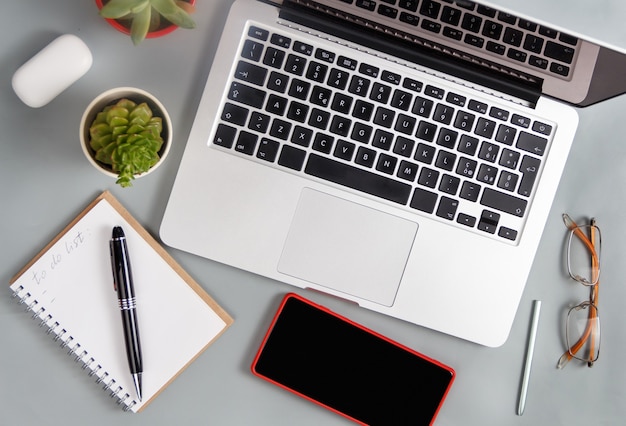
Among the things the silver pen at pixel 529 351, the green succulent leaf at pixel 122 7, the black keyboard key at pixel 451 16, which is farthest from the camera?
the silver pen at pixel 529 351

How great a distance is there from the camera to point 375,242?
792 millimetres

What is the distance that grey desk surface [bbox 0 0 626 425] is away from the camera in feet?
2.60

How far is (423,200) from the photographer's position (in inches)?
30.5

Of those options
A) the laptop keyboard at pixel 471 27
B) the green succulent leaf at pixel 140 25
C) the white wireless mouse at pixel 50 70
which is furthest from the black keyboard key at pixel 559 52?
the white wireless mouse at pixel 50 70

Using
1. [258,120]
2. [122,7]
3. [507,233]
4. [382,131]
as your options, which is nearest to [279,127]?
[258,120]

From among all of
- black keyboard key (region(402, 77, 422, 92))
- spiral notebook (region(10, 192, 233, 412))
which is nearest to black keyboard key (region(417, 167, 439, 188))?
black keyboard key (region(402, 77, 422, 92))

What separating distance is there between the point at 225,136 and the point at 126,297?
0.26 metres

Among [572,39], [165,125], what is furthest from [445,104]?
[165,125]

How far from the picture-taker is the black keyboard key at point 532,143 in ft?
2.55

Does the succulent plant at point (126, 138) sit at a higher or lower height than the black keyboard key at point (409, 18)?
lower

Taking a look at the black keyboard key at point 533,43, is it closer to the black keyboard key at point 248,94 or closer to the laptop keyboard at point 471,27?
the laptop keyboard at point 471,27

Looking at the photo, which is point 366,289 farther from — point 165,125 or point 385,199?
point 165,125

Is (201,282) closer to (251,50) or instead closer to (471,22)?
(251,50)

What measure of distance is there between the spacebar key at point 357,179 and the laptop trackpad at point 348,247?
0.03 m
